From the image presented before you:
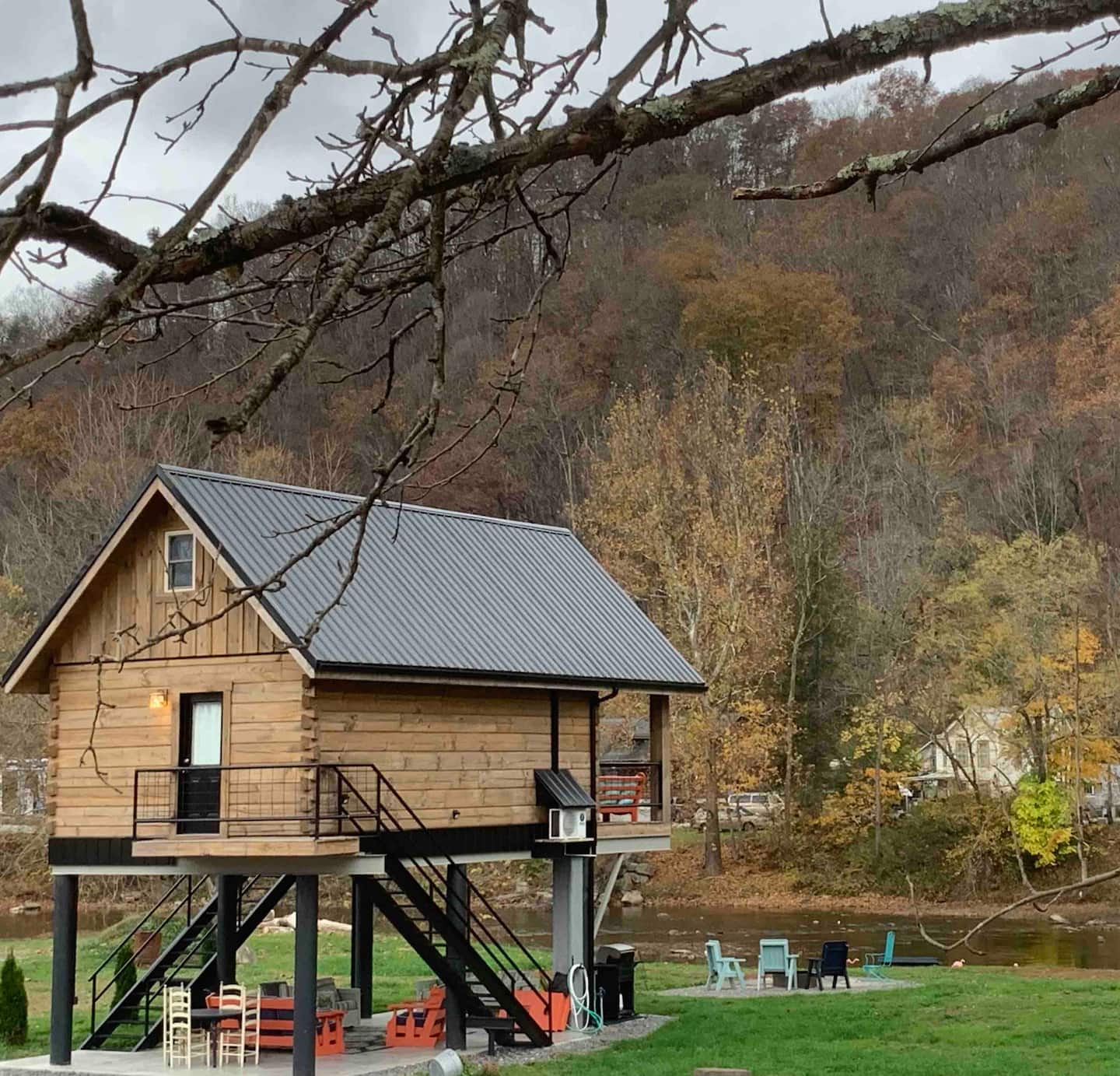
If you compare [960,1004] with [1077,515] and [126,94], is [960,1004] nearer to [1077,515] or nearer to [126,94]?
[126,94]

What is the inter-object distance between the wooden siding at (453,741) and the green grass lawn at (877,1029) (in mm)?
3429

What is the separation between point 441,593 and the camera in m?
22.5

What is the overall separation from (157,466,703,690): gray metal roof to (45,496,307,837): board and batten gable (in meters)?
0.55

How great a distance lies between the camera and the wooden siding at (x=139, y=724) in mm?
19281

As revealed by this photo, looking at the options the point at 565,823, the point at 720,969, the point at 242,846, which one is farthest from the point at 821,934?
the point at 242,846

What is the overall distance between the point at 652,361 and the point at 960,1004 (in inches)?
2115

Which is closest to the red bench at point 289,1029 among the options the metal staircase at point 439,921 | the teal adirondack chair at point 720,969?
the metal staircase at point 439,921

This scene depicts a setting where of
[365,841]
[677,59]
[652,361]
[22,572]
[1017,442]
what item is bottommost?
[365,841]

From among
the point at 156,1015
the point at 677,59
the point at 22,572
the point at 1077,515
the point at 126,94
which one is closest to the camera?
the point at 126,94

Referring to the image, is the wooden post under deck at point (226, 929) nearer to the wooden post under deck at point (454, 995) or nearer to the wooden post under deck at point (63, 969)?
the wooden post under deck at point (63, 969)

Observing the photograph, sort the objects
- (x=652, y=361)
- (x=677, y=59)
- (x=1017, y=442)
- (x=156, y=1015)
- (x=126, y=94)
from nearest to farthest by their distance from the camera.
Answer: (x=126, y=94) → (x=677, y=59) → (x=156, y=1015) → (x=1017, y=442) → (x=652, y=361)

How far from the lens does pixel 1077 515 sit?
186 feet

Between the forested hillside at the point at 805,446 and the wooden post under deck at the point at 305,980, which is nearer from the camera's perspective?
the wooden post under deck at the point at 305,980

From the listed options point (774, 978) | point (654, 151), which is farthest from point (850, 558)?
point (654, 151)
